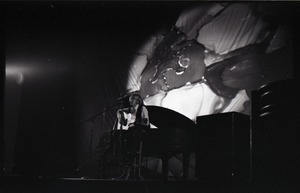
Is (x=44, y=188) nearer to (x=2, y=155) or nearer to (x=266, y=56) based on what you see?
(x=2, y=155)

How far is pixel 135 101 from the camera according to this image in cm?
280

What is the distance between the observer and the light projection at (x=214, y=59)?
270 centimetres

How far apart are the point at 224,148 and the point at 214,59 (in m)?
0.60

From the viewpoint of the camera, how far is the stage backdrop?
2.72m

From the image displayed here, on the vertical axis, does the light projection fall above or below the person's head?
above

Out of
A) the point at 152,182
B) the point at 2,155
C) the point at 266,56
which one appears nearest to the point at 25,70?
the point at 2,155

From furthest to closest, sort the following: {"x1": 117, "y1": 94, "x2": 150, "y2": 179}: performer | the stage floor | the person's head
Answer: the person's head < {"x1": 117, "y1": 94, "x2": 150, "y2": 179}: performer < the stage floor

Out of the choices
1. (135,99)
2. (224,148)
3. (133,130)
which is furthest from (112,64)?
(224,148)

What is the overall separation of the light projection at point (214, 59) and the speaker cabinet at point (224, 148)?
→ 0.08 m

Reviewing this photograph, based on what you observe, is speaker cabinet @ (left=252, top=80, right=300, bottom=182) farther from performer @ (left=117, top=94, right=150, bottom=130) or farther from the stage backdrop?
performer @ (left=117, top=94, right=150, bottom=130)

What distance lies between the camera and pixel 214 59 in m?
2.77

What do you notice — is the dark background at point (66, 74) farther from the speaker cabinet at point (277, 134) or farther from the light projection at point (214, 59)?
the speaker cabinet at point (277, 134)

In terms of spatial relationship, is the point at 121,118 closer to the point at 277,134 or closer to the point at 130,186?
the point at 130,186

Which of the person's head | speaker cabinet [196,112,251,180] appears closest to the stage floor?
speaker cabinet [196,112,251,180]
